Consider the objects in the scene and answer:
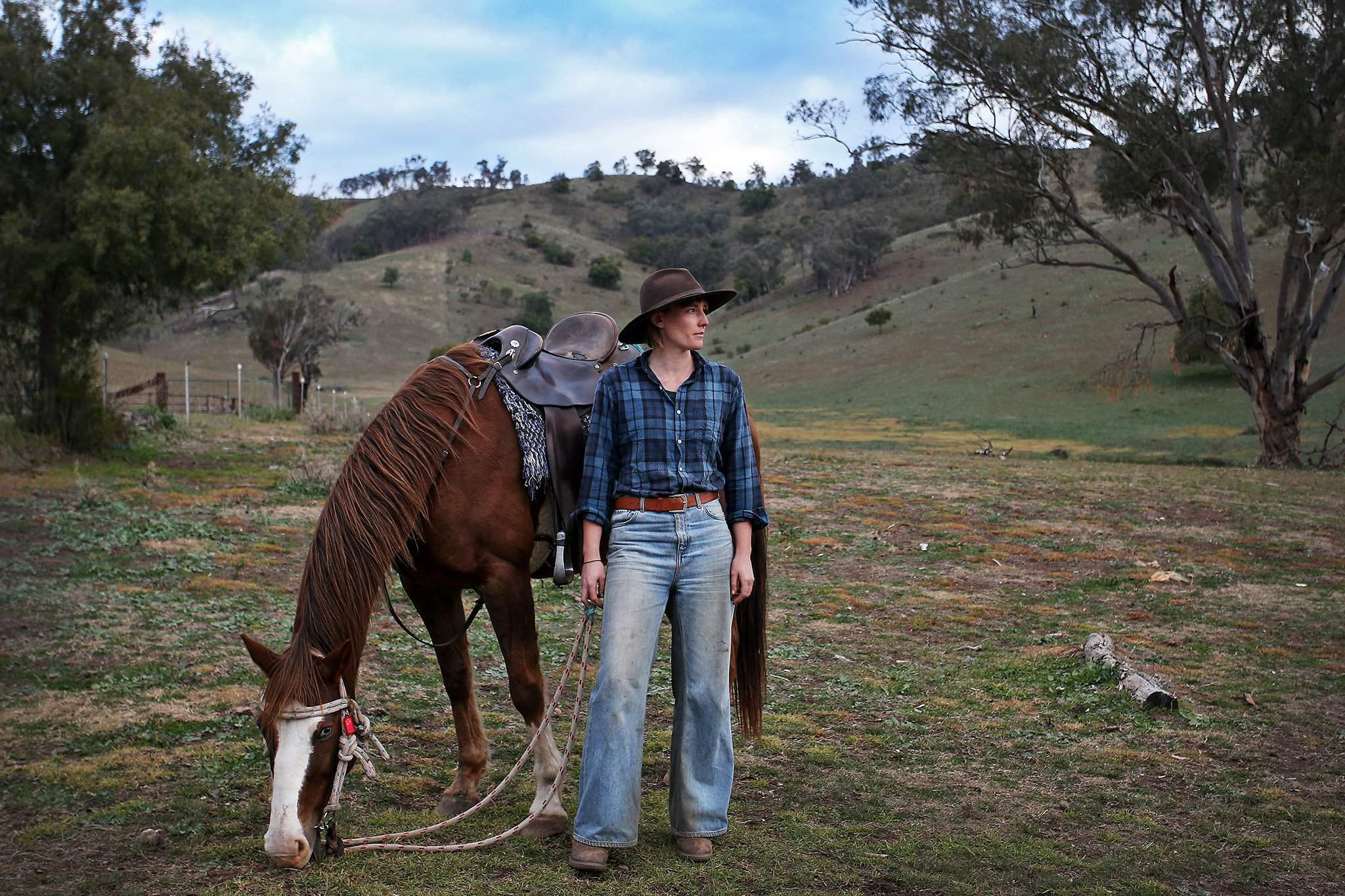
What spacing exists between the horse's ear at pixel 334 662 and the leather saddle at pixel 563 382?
921 millimetres

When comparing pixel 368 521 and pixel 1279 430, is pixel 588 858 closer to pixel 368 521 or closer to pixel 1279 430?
pixel 368 521

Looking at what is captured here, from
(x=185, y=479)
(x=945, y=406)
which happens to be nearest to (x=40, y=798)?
(x=185, y=479)

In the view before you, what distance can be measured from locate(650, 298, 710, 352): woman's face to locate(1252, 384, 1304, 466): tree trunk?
755 inches

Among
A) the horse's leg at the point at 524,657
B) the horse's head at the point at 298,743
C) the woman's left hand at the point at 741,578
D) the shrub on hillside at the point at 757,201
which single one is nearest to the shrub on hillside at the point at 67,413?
the horse's leg at the point at 524,657

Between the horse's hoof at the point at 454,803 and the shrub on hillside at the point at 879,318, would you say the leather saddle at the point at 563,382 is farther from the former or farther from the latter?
the shrub on hillside at the point at 879,318

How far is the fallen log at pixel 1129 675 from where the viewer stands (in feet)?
18.1

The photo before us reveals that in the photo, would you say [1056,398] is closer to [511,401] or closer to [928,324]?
[928,324]

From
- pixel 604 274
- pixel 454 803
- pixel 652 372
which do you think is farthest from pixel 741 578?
pixel 604 274

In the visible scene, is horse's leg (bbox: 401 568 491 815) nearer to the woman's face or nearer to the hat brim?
the hat brim

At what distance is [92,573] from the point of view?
8.38 meters

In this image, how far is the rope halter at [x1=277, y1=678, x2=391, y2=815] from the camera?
130 inches

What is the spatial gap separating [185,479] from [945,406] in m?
23.8

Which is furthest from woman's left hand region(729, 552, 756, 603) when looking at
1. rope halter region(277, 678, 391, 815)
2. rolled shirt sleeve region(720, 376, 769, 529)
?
rope halter region(277, 678, 391, 815)

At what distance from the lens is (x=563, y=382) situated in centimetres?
443
